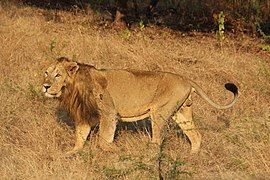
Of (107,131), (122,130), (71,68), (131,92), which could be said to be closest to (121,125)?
(122,130)

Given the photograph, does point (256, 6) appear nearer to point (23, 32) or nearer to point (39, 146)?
point (23, 32)

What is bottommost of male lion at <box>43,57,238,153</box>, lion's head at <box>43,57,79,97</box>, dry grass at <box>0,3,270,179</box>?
dry grass at <box>0,3,270,179</box>

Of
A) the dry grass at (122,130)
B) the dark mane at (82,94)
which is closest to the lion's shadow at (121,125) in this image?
the dry grass at (122,130)

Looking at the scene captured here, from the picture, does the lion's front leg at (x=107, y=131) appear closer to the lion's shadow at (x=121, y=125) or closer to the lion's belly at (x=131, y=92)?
the lion's belly at (x=131, y=92)

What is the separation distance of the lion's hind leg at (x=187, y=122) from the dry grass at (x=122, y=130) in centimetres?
10

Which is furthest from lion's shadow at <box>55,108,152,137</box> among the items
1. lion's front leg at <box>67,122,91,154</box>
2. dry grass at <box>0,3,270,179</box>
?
lion's front leg at <box>67,122,91,154</box>

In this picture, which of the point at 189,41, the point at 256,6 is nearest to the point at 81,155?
the point at 189,41

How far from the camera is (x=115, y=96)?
591 cm

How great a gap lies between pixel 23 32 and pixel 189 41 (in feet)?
10.2

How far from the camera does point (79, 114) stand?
591cm

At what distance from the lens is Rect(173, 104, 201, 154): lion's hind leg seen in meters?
6.09

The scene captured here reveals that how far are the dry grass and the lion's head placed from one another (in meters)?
0.30

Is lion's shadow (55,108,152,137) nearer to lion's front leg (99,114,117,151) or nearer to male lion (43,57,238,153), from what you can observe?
male lion (43,57,238,153)

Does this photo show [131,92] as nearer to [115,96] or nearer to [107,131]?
[115,96]
